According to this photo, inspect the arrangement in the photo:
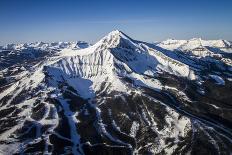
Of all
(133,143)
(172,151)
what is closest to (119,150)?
(133,143)

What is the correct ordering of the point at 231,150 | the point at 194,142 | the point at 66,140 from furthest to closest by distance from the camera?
the point at 66,140, the point at 194,142, the point at 231,150

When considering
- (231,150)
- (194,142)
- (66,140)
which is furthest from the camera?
(66,140)

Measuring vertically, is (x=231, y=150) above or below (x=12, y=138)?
above

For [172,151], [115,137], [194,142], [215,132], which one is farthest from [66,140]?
[215,132]

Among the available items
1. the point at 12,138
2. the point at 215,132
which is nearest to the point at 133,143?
the point at 215,132

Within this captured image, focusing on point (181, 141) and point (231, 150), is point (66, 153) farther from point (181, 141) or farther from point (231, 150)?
point (231, 150)

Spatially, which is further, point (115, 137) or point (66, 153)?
point (115, 137)

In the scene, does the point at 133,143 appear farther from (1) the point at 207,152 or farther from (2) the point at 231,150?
(2) the point at 231,150

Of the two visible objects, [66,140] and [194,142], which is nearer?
[194,142]
